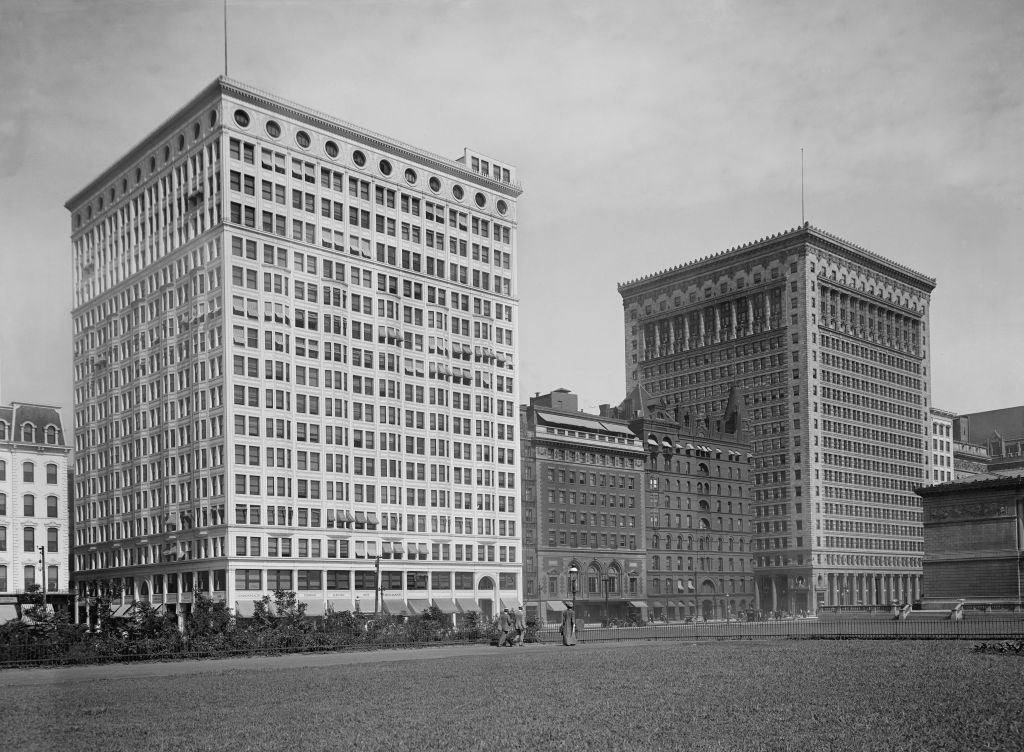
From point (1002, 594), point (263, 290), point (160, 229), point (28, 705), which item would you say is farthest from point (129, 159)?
point (28, 705)

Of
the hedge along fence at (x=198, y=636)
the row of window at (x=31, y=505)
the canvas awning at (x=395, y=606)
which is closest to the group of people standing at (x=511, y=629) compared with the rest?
the hedge along fence at (x=198, y=636)

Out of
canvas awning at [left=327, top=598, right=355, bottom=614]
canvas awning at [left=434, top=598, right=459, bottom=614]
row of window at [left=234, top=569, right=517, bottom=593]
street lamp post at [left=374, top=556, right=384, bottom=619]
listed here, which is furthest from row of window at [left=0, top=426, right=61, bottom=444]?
canvas awning at [left=434, top=598, right=459, bottom=614]

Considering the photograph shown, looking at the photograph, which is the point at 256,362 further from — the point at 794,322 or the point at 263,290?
the point at 794,322

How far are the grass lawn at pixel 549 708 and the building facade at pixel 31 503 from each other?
7450cm

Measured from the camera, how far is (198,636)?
51.9 m

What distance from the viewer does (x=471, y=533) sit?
419ft

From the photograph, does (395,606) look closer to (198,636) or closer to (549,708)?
(198,636)

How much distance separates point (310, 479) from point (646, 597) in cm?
5712

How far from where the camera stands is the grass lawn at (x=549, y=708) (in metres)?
21.7

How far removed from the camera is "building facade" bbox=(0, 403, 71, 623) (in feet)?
343

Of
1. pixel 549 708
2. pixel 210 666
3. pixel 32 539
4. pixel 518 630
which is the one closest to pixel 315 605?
pixel 32 539

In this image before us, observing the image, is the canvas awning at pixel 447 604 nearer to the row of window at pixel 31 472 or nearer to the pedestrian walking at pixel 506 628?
the row of window at pixel 31 472

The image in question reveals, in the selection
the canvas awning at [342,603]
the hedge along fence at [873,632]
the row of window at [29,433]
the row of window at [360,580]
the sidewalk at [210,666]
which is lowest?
the canvas awning at [342,603]

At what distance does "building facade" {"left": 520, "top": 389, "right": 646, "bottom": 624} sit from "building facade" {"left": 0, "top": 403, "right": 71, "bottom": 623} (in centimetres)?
5323
